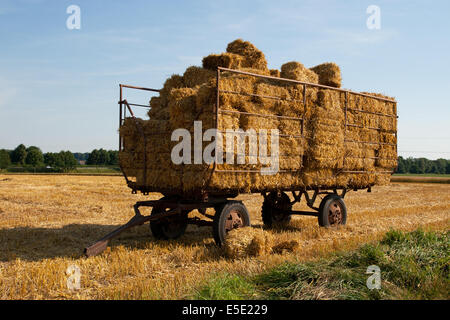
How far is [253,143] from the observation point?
7.80 meters

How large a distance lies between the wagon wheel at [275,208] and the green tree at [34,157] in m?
92.1

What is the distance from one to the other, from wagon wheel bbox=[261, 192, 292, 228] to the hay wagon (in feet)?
0.09

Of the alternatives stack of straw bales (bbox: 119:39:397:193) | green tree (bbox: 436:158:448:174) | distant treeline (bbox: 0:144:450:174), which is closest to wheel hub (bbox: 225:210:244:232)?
stack of straw bales (bbox: 119:39:397:193)

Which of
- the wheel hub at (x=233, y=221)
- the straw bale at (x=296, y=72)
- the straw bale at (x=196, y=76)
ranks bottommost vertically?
the wheel hub at (x=233, y=221)

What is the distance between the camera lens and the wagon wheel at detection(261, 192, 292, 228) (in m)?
11.2

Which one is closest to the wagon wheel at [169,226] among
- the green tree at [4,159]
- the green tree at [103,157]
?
the green tree at [4,159]

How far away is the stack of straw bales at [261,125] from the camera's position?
7.49 metres

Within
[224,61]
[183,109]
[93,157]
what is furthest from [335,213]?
[93,157]

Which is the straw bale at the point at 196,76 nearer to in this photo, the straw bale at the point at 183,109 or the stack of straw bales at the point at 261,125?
the stack of straw bales at the point at 261,125

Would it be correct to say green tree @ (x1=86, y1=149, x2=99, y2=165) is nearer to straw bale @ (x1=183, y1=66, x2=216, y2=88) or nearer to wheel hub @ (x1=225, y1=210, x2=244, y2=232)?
straw bale @ (x1=183, y1=66, x2=216, y2=88)

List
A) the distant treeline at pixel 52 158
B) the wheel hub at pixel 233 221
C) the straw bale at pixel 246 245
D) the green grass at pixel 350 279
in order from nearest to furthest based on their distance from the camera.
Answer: the green grass at pixel 350 279 < the straw bale at pixel 246 245 < the wheel hub at pixel 233 221 < the distant treeline at pixel 52 158

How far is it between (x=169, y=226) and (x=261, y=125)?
321cm

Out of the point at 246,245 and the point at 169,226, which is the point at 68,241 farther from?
the point at 246,245
